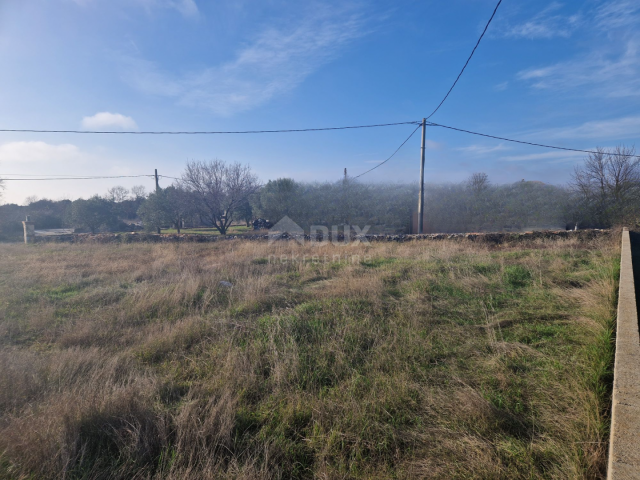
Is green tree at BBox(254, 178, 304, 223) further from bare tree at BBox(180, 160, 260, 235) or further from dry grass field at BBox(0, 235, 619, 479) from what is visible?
dry grass field at BBox(0, 235, 619, 479)

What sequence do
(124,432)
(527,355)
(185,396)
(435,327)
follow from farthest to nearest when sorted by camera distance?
(435,327) → (527,355) → (185,396) → (124,432)

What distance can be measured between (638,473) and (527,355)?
6.49 feet

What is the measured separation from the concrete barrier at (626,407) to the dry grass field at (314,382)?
9.7 inches

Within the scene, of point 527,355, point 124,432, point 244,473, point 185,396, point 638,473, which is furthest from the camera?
point 527,355

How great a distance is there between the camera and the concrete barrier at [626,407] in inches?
54.7

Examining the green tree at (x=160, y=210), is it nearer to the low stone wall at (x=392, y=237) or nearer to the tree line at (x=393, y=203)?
the tree line at (x=393, y=203)

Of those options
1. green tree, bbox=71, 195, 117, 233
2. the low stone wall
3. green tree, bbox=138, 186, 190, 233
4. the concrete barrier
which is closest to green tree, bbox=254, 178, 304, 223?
green tree, bbox=138, 186, 190, 233

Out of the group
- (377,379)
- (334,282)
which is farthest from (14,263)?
(377,379)

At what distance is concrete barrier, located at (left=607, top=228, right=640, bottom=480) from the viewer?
4.56ft

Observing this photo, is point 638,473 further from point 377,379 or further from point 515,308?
point 515,308

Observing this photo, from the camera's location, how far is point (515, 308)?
178 inches

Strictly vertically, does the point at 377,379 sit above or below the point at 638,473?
below

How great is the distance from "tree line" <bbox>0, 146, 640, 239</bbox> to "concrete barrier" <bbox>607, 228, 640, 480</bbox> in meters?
19.7

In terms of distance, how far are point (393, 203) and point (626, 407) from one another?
22905 millimetres
